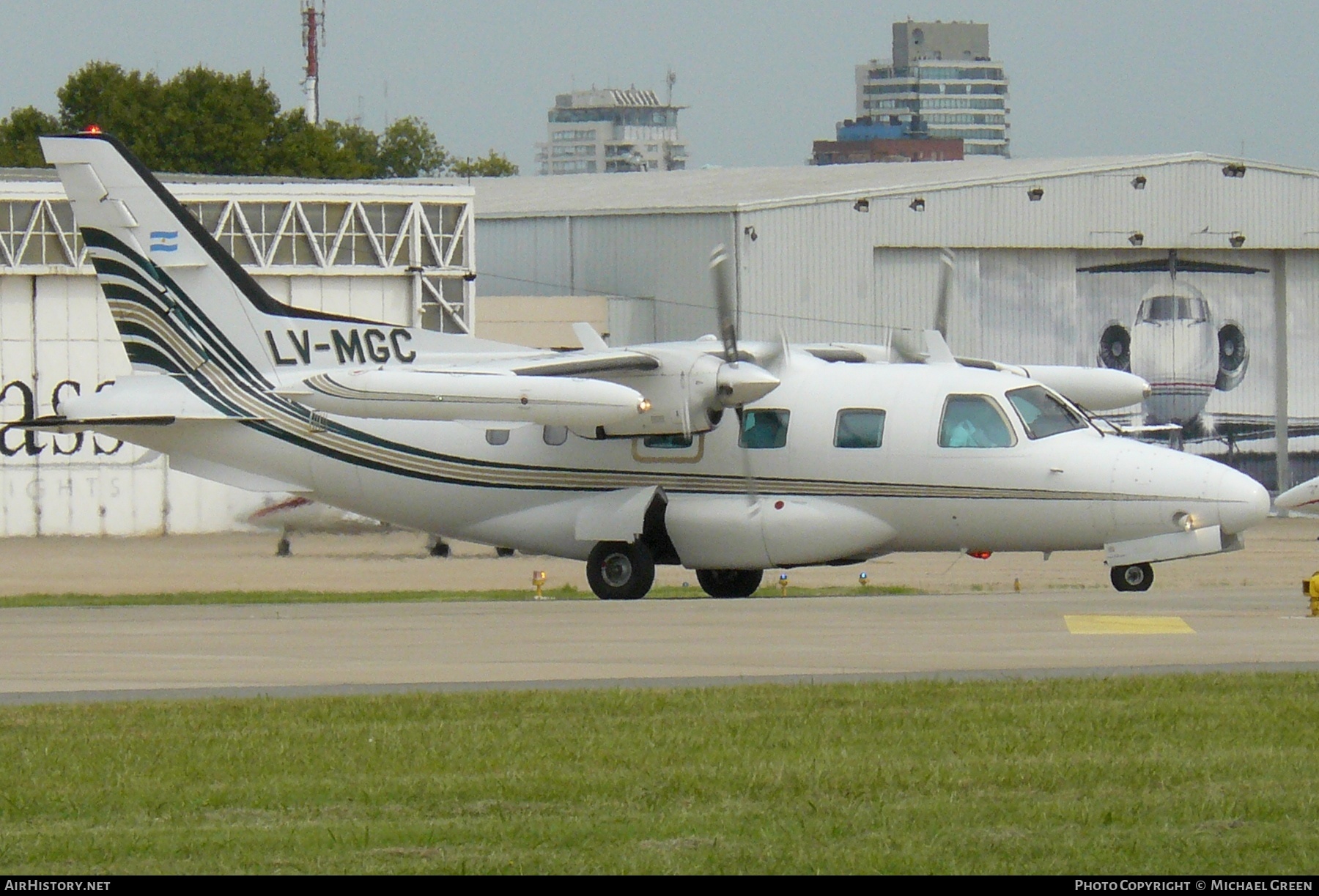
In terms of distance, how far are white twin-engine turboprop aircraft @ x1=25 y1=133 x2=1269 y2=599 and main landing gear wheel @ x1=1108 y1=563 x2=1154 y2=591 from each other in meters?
0.06

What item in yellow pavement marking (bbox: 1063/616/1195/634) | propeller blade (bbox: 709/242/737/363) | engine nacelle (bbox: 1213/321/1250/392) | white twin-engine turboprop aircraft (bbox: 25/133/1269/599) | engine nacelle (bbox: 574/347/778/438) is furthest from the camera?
engine nacelle (bbox: 1213/321/1250/392)

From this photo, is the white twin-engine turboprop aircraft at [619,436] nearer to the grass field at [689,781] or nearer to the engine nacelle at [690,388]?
the engine nacelle at [690,388]

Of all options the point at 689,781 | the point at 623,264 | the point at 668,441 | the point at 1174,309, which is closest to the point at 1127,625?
the point at 668,441

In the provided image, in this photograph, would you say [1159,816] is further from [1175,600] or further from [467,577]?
[467,577]

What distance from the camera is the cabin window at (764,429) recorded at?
968 inches

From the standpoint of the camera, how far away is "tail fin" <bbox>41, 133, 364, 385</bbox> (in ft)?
84.1

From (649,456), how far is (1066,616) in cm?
→ 694

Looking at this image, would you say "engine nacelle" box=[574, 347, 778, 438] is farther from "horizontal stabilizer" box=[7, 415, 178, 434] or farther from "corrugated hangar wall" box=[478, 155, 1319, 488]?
"corrugated hangar wall" box=[478, 155, 1319, 488]

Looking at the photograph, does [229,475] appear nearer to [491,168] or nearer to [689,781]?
[689,781]

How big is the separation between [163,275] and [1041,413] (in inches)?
463

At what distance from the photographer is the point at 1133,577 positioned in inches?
1015

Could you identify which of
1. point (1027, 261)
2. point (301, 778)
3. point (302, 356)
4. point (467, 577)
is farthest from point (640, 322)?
point (301, 778)

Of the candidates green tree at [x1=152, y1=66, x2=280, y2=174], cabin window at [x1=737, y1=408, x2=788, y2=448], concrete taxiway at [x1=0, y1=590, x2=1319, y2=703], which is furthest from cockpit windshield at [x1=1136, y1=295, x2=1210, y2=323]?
green tree at [x1=152, y1=66, x2=280, y2=174]

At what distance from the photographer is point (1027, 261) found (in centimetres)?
5491
